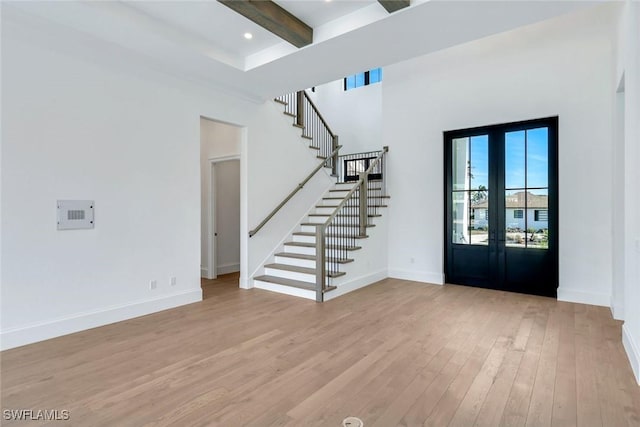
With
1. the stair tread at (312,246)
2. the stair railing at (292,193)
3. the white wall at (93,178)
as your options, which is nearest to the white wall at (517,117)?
the stair tread at (312,246)

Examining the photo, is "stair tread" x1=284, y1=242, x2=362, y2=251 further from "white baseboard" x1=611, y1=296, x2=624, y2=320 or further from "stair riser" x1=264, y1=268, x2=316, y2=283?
"white baseboard" x1=611, y1=296, x2=624, y2=320

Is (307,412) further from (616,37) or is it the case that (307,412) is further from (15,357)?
(616,37)

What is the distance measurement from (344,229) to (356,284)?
1.02 meters

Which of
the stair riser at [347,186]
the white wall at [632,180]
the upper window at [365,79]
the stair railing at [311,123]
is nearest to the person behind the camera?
the white wall at [632,180]

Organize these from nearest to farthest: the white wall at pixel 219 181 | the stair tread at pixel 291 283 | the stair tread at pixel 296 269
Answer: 1. the stair tread at pixel 291 283
2. the stair tread at pixel 296 269
3. the white wall at pixel 219 181

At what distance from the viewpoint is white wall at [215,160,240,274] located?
652 cm

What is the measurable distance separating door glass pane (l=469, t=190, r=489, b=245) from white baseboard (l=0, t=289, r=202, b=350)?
15.1ft

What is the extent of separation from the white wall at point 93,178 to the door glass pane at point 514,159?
4.47m

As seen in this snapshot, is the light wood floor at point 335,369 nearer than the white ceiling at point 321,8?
Yes

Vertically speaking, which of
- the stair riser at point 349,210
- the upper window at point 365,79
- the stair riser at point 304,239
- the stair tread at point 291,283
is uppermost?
the upper window at point 365,79

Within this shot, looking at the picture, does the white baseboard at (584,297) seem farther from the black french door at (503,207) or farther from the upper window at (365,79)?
the upper window at (365,79)

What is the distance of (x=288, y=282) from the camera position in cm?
513

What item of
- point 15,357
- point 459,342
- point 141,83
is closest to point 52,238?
point 15,357

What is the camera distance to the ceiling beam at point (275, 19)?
305 cm
